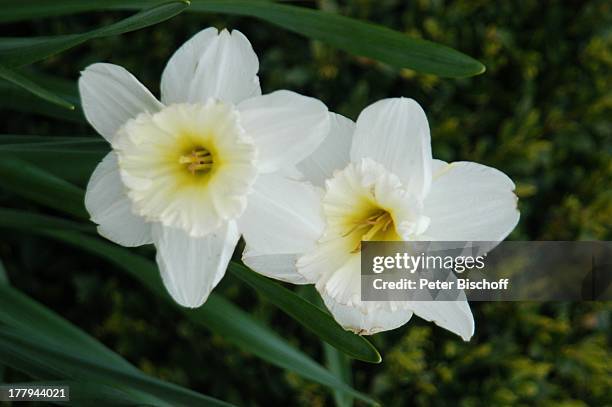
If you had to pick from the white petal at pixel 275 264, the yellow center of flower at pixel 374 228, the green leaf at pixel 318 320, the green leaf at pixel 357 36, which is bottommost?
the green leaf at pixel 318 320

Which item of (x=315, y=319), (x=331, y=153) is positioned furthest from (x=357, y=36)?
(x=315, y=319)

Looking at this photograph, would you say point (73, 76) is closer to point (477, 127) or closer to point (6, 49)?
point (6, 49)

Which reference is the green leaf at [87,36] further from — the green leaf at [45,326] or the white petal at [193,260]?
the green leaf at [45,326]

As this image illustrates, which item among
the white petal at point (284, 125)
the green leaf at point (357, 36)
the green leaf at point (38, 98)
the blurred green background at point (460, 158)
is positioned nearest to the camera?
the white petal at point (284, 125)

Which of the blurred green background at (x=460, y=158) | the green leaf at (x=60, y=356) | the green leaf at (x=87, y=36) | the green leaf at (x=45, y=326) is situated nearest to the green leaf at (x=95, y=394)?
the green leaf at (x=60, y=356)

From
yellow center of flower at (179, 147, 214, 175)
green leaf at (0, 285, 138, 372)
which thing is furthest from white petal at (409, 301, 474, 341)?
green leaf at (0, 285, 138, 372)

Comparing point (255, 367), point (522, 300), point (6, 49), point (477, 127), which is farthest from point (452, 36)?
point (6, 49)

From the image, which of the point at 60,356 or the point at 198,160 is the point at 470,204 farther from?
the point at 60,356
